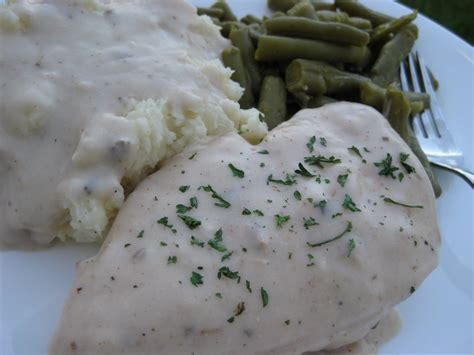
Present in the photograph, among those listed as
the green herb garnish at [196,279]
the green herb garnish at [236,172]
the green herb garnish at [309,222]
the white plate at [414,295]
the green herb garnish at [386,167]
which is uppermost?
the green herb garnish at [386,167]

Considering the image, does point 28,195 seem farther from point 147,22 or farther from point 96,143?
point 147,22

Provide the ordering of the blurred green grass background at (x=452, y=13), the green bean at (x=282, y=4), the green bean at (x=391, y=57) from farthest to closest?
the blurred green grass background at (x=452, y=13)
the green bean at (x=282, y=4)
the green bean at (x=391, y=57)

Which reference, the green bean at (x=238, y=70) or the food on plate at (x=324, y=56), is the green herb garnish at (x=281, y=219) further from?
the green bean at (x=238, y=70)

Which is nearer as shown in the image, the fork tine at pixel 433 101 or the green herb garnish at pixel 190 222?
the green herb garnish at pixel 190 222

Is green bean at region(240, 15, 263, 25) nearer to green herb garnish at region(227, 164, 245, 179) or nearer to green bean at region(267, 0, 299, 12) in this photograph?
green bean at region(267, 0, 299, 12)

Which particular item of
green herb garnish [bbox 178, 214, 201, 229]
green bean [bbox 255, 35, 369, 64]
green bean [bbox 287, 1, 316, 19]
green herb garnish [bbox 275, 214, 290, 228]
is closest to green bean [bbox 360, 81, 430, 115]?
green bean [bbox 255, 35, 369, 64]

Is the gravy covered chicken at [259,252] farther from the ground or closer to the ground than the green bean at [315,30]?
closer to the ground

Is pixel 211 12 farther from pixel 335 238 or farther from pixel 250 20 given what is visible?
pixel 335 238

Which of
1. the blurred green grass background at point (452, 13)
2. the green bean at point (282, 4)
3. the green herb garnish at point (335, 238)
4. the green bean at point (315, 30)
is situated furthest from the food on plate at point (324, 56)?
the blurred green grass background at point (452, 13)
